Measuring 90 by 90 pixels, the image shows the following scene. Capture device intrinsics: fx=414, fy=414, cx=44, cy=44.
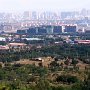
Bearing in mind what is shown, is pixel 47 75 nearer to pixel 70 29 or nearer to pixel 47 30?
pixel 47 30

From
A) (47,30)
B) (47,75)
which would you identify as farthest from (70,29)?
(47,75)

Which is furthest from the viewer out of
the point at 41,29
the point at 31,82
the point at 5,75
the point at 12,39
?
the point at 41,29

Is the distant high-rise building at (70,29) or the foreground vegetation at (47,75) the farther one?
the distant high-rise building at (70,29)

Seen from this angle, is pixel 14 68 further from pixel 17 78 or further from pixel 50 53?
pixel 50 53

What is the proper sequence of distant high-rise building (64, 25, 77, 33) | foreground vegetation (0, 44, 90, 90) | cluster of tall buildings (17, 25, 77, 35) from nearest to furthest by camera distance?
foreground vegetation (0, 44, 90, 90)
cluster of tall buildings (17, 25, 77, 35)
distant high-rise building (64, 25, 77, 33)

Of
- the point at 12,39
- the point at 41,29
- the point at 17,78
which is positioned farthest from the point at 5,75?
the point at 41,29

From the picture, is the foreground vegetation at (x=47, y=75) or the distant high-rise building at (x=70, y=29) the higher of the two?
the distant high-rise building at (x=70, y=29)

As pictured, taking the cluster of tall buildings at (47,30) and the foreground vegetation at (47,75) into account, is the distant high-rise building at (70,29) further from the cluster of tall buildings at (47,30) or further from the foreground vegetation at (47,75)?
the foreground vegetation at (47,75)

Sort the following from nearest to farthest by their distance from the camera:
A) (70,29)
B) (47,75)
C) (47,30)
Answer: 1. (47,75)
2. (47,30)
3. (70,29)

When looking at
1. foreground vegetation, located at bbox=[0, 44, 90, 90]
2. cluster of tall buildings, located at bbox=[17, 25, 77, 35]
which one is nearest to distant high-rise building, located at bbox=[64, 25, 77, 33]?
cluster of tall buildings, located at bbox=[17, 25, 77, 35]

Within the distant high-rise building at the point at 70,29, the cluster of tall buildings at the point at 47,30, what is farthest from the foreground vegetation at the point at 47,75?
the distant high-rise building at the point at 70,29

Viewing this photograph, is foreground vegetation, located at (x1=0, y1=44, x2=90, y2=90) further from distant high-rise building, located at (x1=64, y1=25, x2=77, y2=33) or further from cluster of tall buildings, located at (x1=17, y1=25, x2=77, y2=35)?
distant high-rise building, located at (x1=64, y1=25, x2=77, y2=33)
